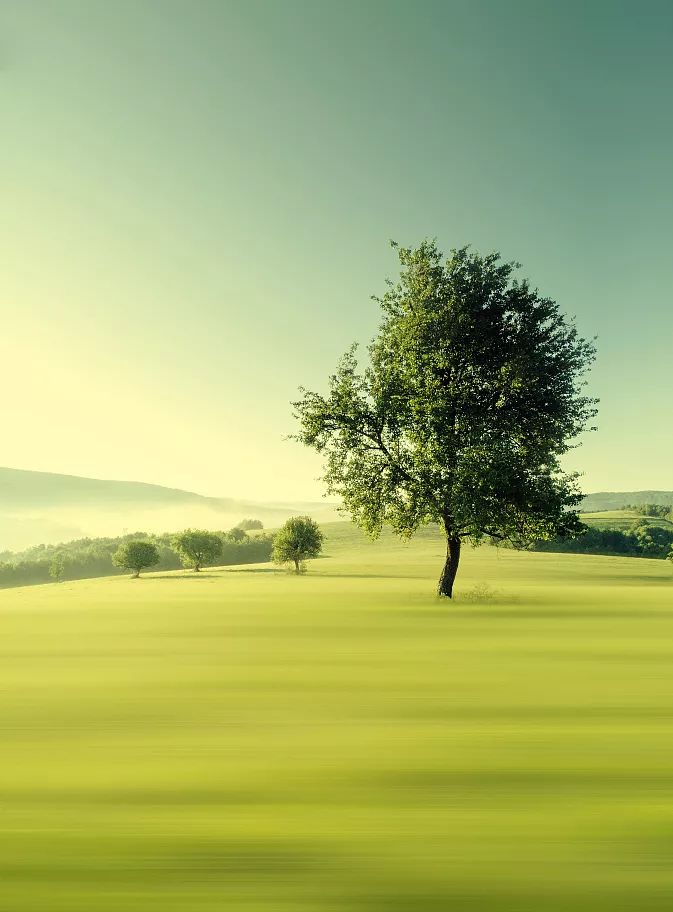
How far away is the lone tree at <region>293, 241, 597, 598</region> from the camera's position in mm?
29125

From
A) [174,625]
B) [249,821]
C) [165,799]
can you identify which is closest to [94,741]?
[165,799]

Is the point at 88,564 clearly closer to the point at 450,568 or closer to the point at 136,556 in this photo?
the point at 136,556

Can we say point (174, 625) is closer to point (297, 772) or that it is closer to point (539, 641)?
point (539, 641)

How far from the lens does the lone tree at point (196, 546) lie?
95.1 metres

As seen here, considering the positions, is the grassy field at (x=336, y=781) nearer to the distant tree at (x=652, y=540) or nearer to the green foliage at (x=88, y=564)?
the green foliage at (x=88, y=564)

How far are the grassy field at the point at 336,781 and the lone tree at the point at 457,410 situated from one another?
1745cm

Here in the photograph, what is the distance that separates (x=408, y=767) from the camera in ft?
18.4

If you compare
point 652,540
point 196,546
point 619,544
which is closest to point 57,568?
point 196,546

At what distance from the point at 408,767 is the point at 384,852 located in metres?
1.68

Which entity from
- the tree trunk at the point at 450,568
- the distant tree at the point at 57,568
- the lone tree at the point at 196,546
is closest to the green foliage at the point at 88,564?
the distant tree at the point at 57,568

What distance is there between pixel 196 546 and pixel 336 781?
307 ft

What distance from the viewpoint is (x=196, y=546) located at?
313 ft

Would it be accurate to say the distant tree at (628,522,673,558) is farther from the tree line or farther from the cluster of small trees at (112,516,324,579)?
the cluster of small trees at (112,516,324,579)

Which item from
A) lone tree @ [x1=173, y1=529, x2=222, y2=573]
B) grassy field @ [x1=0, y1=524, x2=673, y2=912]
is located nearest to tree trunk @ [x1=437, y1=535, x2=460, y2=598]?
grassy field @ [x1=0, y1=524, x2=673, y2=912]
